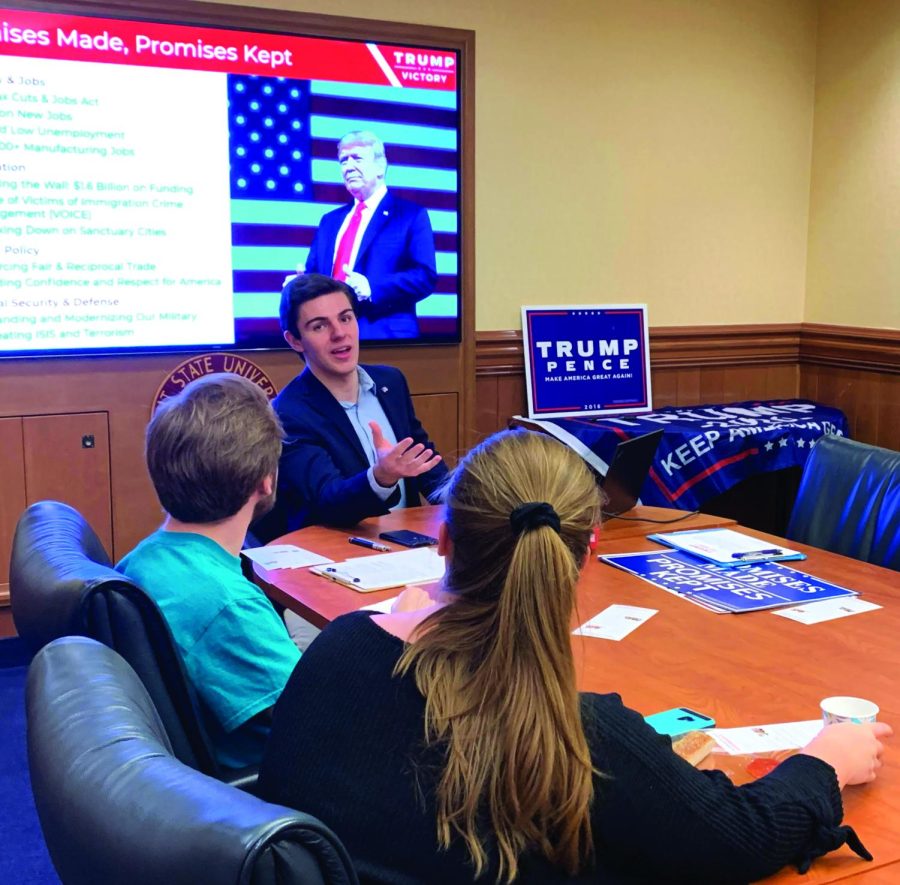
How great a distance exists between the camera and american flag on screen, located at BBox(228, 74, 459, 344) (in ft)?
12.6

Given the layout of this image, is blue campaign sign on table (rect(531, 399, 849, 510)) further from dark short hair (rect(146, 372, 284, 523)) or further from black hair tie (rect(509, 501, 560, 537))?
black hair tie (rect(509, 501, 560, 537))

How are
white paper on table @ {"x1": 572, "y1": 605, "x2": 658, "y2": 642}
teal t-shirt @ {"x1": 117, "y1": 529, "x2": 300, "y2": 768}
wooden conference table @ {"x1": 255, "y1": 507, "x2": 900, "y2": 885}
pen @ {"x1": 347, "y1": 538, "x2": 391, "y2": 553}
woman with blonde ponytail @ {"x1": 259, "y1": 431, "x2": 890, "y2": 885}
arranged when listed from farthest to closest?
pen @ {"x1": 347, "y1": 538, "x2": 391, "y2": 553} < white paper on table @ {"x1": 572, "y1": 605, "x2": 658, "y2": 642} < teal t-shirt @ {"x1": 117, "y1": 529, "x2": 300, "y2": 768} < wooden conference table @ {"x1": 255, "y1": 507, "x2": 900, "y2": 885} < woman with blonde ponytail @ {"x1": 259, "y1": 431, "x2": 890, "y2": 885}

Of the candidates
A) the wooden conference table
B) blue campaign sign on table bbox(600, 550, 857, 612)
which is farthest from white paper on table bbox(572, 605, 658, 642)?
blue campaign sign on table bbox(600, 550, 857, 612)

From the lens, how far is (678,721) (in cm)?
147

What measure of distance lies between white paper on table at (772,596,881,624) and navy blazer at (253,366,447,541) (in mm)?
1056

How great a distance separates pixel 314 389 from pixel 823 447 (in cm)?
139

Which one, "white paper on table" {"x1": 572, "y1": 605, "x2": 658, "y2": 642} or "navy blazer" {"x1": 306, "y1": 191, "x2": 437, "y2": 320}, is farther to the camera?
"navy blazer" {"x1": 306, "y1": 191, "x2": 437, "y2": 320}

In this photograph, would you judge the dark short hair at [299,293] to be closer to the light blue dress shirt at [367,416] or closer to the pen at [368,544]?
the light blue dress shirt at [367,416]

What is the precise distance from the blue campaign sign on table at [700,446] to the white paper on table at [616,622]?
1.99 meters

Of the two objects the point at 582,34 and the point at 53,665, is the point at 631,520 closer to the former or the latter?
the point at 53,665

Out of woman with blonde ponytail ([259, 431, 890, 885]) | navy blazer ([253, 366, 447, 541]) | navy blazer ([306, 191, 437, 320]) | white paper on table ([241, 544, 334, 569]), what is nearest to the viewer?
woman with blonde ponytail ([259, 431, 890, 885])

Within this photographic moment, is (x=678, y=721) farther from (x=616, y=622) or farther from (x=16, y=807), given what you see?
(x=16, y=807)

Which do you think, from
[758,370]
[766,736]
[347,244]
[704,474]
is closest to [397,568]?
[766,736]

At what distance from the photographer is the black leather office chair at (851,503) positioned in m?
2.55
